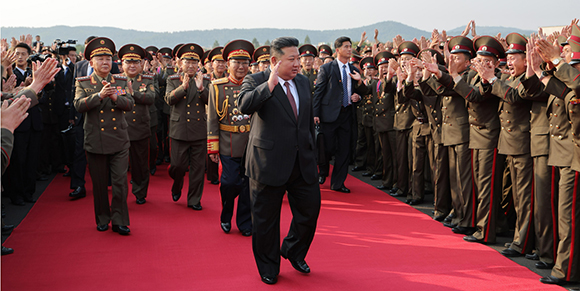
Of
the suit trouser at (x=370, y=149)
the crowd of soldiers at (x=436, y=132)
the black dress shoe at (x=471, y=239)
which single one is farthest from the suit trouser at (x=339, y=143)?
the black dress shoe at (x=471, y=239)

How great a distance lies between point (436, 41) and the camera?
26.8ft

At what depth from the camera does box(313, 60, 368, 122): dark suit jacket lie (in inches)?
305

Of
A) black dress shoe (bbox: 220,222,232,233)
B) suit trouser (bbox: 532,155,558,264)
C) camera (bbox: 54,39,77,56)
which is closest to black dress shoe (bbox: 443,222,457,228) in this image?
suit trouser (bbox: 532,155,558,264)

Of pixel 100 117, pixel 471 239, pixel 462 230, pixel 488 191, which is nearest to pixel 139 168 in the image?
pixel 100 117

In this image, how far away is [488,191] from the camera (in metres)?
5.27

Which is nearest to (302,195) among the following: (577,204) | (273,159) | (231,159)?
(273,159)

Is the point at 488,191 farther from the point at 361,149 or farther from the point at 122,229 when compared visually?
the point at 361,149

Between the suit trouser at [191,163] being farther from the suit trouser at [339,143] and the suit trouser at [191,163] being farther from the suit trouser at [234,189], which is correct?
the suit trouser at [339,143]

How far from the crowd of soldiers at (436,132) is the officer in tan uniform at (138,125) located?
0.02 m

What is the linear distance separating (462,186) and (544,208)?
3.93 ft

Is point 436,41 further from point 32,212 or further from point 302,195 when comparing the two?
point 32,212

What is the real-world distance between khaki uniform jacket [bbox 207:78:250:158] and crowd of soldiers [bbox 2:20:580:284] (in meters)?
0.01

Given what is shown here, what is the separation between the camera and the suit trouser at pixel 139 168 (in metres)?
6.98

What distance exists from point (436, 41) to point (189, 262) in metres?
5.62
